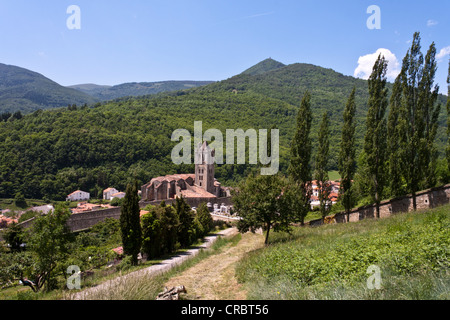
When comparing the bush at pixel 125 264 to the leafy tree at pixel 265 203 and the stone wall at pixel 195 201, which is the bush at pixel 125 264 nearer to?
the leafy tree at pixel 265 203

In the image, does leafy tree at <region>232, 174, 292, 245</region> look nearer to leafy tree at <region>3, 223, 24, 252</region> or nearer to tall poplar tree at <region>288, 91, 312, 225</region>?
tall poplar tree at <region>288, 91, 312, 225</region>

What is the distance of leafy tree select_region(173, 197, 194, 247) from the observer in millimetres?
22125

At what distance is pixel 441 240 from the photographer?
231 inches

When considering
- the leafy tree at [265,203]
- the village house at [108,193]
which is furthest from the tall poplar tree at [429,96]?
the village house at [108,193]

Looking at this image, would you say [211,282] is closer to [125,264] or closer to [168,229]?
[125,264]

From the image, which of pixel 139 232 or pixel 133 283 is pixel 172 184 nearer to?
pixel 139 232

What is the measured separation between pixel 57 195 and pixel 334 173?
66876mm

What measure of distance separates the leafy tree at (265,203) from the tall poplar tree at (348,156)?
23.9 feet

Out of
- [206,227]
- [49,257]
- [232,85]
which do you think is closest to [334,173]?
[206,227]

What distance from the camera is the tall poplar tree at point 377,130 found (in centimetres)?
1692

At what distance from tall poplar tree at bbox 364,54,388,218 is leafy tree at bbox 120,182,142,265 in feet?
51.2

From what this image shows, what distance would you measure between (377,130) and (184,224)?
15.7 meters

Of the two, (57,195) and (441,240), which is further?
(57,195)

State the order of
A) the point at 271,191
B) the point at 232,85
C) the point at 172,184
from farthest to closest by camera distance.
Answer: the point at 232,85 → the point at 172,184 → the point at 271,191
